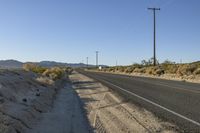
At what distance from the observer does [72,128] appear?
1264 cm

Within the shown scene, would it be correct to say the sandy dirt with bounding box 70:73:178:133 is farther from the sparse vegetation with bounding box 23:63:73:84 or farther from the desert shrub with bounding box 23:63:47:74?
the desert shrub with bounding box 23:63:47:74

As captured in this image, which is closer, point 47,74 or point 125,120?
point 125,120

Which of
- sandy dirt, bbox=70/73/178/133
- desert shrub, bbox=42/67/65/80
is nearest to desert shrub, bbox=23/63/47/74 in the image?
desert shrub, bbox=42/67/65/80

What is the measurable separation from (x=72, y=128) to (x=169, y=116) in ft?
11.9

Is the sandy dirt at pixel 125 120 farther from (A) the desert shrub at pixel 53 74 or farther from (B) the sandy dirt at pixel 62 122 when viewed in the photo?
(A) the desert shrub at pixel 53 74

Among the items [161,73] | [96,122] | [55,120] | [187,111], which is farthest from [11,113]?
[161,73]

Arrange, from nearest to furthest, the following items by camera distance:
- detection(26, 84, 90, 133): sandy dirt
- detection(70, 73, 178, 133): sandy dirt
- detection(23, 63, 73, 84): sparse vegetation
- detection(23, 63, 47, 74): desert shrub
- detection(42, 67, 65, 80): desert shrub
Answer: detection(70, 73, 178, 133): sandy dirt → detection(26, 84, 90, 133): sandy dirt → detection(23, 63, 73, 84): sparse vegetation → detection(42, 67, 65, 80): desert shrub → detection(23, 63, 47, 74): desert shrub

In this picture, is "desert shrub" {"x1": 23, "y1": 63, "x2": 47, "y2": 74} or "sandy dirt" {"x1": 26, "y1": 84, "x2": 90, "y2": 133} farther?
"desert shrub" {"x1": 23, "y1": 63, "x2": 47, "y2": 74}

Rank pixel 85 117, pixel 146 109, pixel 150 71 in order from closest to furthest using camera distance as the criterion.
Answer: pixel 85 117 → pixel 146 109 → pixel 150 71

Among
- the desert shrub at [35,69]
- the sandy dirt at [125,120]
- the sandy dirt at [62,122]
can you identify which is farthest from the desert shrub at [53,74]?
the sandy dirt at [62,122]

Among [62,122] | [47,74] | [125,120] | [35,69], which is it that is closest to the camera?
[62,122]

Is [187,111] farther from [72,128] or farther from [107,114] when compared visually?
[72,128]

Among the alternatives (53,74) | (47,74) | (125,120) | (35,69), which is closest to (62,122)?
(125,120)

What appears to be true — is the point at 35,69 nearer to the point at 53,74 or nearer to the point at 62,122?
the point at 53,74
